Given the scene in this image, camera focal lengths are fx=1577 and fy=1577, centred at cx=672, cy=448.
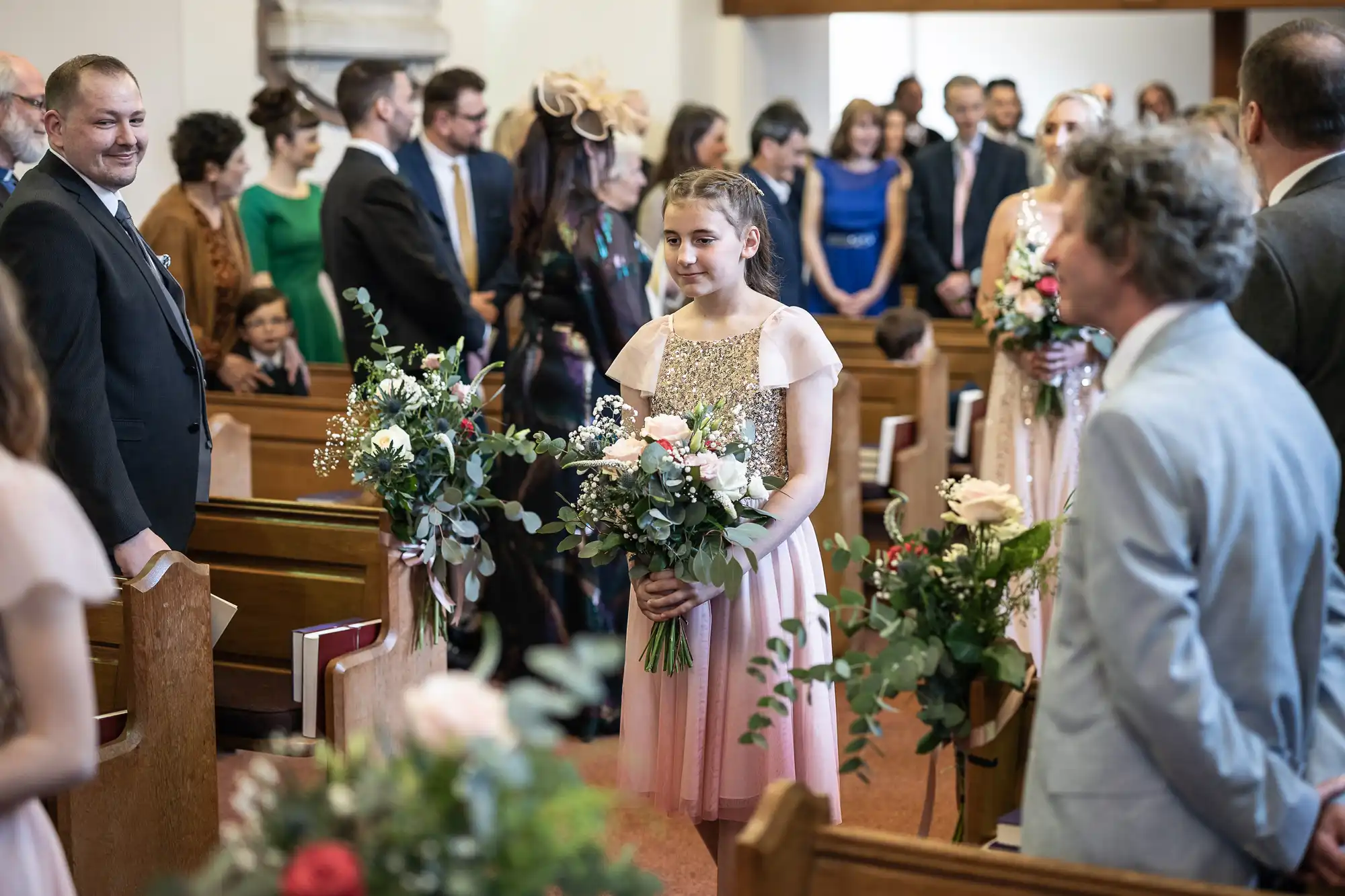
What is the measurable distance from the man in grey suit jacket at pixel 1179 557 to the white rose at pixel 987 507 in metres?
0.52

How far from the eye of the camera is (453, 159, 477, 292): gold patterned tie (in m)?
7.15

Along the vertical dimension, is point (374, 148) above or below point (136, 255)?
above

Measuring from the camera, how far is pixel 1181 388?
5.87 ft

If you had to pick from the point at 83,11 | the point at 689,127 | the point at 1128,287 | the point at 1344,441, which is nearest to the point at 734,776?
the point at 1344,441

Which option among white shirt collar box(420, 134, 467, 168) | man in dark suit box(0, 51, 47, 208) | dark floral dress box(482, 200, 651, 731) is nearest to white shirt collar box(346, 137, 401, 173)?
dark floral dress box(482, 200, 651, 731)

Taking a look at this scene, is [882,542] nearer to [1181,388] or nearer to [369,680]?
[369,680]

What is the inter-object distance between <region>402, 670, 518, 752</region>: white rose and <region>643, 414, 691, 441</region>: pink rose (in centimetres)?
153

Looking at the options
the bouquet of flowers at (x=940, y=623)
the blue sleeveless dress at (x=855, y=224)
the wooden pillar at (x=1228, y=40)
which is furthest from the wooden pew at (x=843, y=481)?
the wooden pillar at (x=1228, y=40)

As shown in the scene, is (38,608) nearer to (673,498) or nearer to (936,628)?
(936,628)

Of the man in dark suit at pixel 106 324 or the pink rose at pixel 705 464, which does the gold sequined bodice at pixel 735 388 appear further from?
the man in dark suit at pixel 106 324

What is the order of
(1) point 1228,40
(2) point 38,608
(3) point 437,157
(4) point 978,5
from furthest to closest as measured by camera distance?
(1) point 1228,40
(4) point 978,5
(3) point 437,157
(2) point 38,608

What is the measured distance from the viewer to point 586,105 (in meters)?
4.70

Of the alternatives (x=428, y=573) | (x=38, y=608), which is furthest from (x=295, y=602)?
(x=38, y=608)

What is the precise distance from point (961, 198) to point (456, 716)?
873 centimetres
